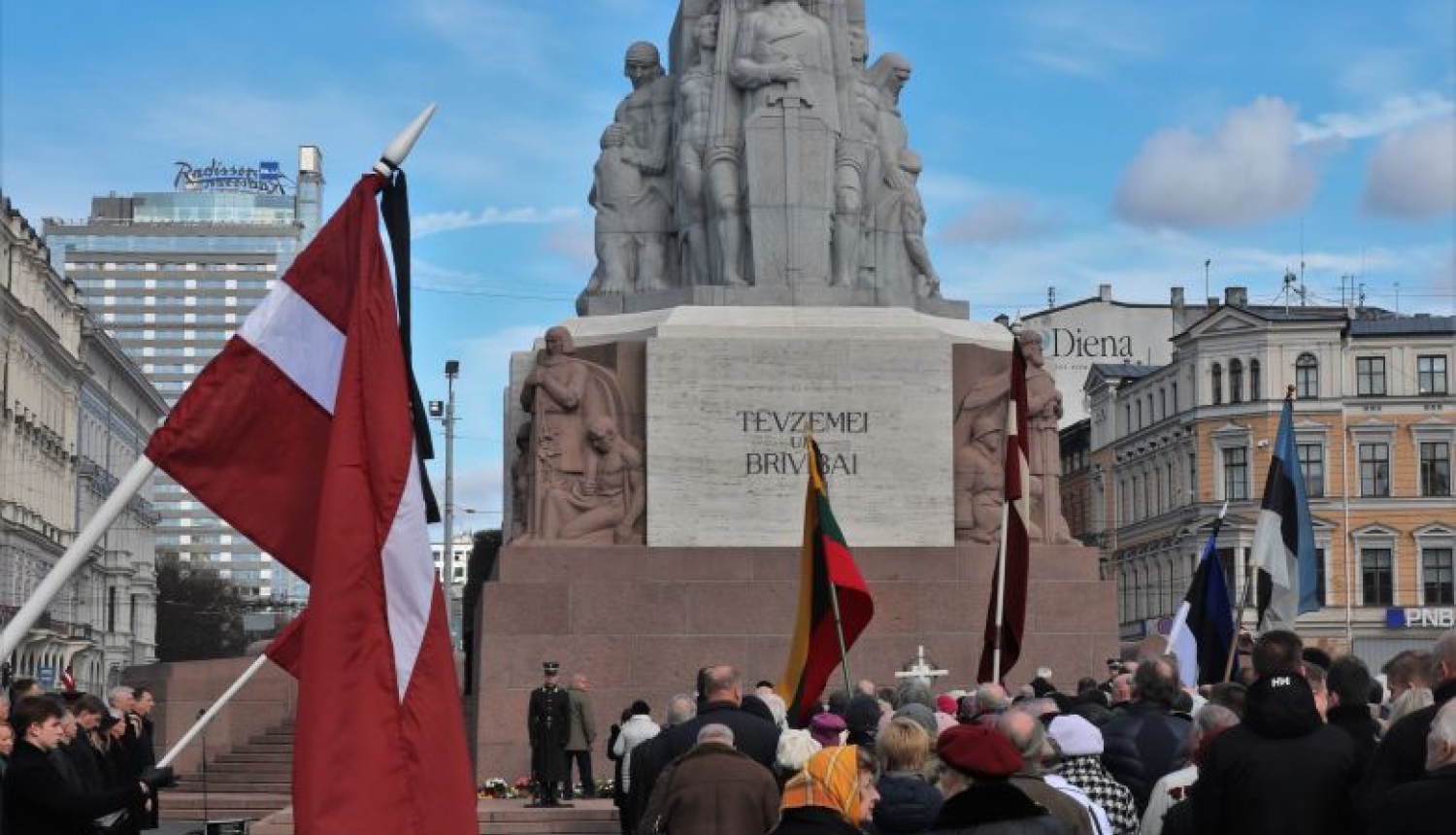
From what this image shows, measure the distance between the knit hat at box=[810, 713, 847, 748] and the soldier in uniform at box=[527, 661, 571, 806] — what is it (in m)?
9.03

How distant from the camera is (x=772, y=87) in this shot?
25.0 m

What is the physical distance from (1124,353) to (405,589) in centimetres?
8657

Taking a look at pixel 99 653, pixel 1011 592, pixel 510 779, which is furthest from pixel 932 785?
pixel 99 653

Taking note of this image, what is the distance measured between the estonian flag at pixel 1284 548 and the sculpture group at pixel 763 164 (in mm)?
6329

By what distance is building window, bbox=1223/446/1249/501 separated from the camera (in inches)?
3093

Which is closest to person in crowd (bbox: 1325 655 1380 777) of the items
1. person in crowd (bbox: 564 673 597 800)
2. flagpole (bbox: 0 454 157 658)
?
flagpole (bbox: 0 454 157 658)

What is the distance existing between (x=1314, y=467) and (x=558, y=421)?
2269 inches

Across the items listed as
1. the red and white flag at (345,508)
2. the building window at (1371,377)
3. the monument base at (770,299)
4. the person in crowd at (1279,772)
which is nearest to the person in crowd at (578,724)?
the monument base at (770,299)

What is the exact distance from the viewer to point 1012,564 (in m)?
17.3

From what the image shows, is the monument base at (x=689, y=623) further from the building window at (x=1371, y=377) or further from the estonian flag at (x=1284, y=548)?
the building window at (x=1371, y=377)

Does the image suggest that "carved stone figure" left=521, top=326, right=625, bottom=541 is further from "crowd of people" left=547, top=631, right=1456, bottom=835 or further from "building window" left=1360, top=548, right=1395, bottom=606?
"building window" left=1360, top=548, right=1395, bottom=606

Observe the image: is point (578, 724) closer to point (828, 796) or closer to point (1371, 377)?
point (828, 796)

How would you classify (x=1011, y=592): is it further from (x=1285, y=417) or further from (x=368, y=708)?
(x=368, y=708)

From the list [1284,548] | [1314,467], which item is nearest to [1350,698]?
[1284,548]
